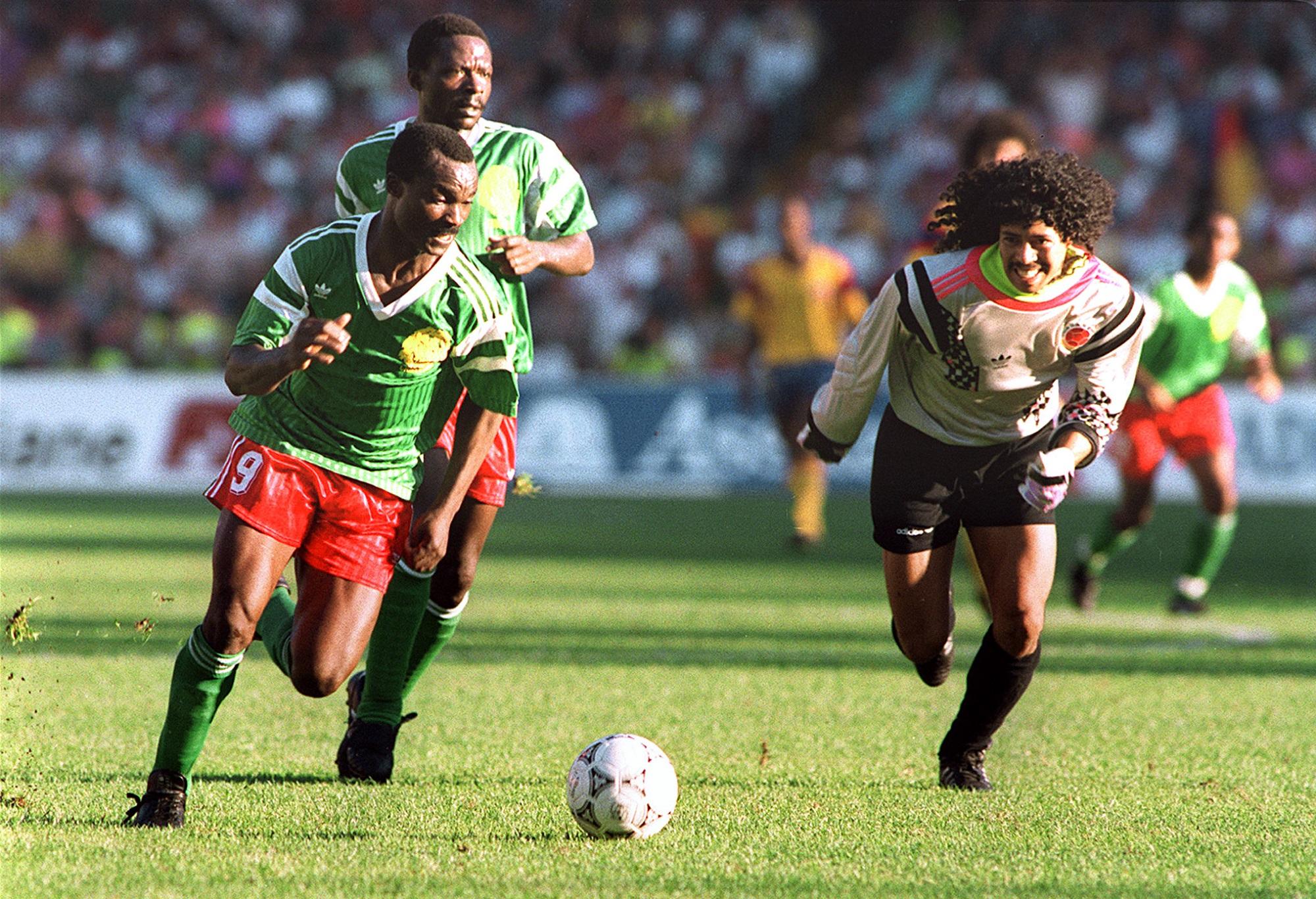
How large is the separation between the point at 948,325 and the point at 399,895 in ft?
7.34

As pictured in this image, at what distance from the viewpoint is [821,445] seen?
17.3 feet

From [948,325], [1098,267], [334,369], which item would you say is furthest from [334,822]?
[1098,267]

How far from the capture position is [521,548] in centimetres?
1275

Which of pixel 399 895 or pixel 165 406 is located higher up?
pixel 399 895

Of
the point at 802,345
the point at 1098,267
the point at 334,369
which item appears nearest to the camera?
the point at 334,369

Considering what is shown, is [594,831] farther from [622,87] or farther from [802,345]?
[622,87]

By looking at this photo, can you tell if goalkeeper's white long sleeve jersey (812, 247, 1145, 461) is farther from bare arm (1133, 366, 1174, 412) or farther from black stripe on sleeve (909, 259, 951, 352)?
bare arm (1133, 366, 1174, 412)

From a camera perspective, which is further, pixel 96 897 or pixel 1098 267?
pixel 1098 267

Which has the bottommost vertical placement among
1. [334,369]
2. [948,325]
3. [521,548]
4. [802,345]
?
[521,548]

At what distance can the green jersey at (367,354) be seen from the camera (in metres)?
4.48

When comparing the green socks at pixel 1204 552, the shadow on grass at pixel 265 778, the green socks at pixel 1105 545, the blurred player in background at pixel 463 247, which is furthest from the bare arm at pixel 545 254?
the green socks at pixel 1204 552

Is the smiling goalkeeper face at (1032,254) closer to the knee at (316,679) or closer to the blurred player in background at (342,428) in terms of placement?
the blurred player in background at (342,428)

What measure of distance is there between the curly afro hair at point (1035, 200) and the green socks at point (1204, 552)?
5086mm

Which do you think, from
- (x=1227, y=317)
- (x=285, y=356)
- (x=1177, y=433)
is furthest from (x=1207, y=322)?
(x=285, y=356)
